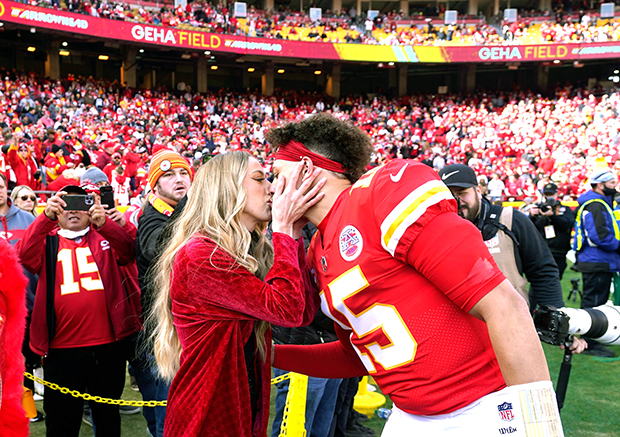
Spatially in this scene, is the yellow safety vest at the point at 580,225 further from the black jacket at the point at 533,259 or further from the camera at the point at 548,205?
the black jacket at the point at 533,259

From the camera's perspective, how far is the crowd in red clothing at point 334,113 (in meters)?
16.3

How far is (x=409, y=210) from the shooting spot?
1.38 meters

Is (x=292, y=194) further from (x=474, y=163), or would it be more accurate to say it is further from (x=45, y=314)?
(x=474, y=163)

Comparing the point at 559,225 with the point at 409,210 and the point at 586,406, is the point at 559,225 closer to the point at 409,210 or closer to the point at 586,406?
the point at 586,406

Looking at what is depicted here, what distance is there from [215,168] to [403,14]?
1359 inches

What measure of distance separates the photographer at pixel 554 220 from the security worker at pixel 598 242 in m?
0.78

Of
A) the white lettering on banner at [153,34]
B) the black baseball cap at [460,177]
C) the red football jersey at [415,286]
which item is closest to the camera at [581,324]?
the red football jersey at [415,286]

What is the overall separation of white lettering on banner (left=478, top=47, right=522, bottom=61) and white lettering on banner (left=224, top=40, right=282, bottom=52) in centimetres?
1146

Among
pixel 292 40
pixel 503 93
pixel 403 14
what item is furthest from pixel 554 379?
pixel 403 14

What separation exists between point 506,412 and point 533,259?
95.0 inches

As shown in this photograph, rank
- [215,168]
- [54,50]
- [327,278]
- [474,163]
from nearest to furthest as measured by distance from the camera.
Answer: [327,278] → [215,168] → [474,163] → [54,50]

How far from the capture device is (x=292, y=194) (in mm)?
1787

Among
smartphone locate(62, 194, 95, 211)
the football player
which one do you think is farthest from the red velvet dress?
smartphone locate(62, 194, 95, 211)

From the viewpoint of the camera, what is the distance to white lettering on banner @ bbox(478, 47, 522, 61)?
2950 centimetres
